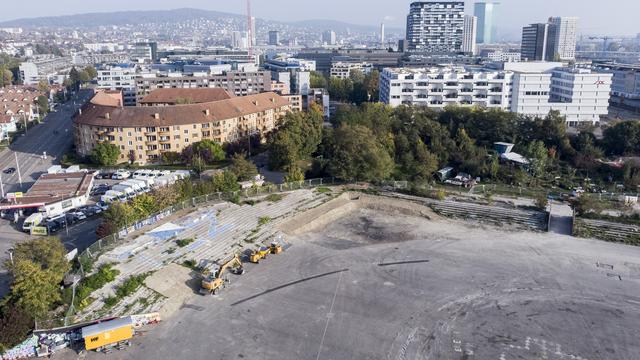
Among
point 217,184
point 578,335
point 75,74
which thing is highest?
point 75,74

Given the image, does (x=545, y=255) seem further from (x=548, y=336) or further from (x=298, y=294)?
(x=298, y=294)

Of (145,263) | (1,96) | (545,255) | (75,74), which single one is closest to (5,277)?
(145,263)

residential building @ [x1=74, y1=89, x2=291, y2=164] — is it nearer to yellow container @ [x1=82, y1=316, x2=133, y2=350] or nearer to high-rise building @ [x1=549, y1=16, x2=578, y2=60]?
yellow container @ [x1=82, y1=316, x2=133, y2=350]

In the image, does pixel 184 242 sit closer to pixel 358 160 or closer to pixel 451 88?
pixel 358 160

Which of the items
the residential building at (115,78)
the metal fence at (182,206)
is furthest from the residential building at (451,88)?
the residential building at (115,78)

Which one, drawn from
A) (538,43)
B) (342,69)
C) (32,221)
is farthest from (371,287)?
(538,43)

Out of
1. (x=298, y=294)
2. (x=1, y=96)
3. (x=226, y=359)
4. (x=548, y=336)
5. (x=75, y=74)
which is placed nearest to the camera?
(x=226, y=359)
